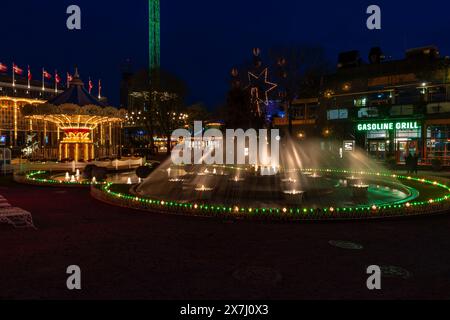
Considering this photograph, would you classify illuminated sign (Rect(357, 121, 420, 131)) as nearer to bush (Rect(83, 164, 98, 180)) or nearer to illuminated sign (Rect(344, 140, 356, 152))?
illuminated sign (Rect(344, 140, 356, 152))

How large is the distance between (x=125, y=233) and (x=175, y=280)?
3.85m

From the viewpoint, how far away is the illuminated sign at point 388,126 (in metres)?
40.3

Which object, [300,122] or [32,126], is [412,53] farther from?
[32,126]

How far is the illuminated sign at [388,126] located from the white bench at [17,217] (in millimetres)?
38023

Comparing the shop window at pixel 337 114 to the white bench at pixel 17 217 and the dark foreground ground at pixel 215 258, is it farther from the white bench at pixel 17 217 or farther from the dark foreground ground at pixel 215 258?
the white bench at pixel 17 217

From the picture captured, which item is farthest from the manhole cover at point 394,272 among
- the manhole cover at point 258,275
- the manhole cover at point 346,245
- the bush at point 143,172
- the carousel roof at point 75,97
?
the carousel roof at point 75,97

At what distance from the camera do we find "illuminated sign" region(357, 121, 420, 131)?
132ft

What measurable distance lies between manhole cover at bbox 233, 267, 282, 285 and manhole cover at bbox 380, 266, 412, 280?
6.21 feet

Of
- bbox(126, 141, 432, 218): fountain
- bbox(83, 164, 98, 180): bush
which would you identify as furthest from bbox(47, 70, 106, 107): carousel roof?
bbox(126, 141, 432, 218): fountain

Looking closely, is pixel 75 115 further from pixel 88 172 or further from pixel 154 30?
pixel 154 30

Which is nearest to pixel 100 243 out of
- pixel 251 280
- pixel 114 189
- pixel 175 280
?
pixel 175 280

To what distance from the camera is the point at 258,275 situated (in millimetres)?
6930

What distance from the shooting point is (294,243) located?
9.23 m

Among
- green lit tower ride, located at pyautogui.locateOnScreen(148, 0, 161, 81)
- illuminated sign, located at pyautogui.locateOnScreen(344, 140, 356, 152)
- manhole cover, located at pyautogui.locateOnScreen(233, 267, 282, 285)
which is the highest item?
green lit tower ride, located at pyautogui.locateOnScreen(148, 0, 161, 81)
